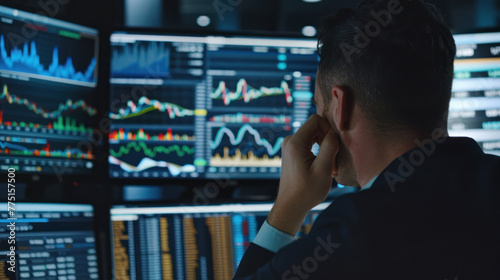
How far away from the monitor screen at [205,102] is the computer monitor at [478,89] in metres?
0.46

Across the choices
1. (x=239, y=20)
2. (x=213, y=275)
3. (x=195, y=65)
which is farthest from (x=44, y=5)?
(x=213, y=275)

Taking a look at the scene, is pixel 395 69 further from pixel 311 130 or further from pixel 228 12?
pixel 228 12

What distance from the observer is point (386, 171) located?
834 mm

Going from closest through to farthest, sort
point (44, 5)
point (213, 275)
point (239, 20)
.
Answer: point (44, 5) < point (213, 275) < point (239, 20)

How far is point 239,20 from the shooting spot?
6.05ft

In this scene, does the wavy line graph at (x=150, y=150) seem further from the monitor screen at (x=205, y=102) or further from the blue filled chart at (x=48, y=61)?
the blue filled chart at (x=48, y=61)

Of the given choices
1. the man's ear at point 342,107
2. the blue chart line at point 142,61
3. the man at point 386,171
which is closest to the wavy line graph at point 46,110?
the blue chart line at point 142,61

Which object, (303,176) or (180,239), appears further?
(180,239)

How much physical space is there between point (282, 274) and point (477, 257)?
277 millimetres

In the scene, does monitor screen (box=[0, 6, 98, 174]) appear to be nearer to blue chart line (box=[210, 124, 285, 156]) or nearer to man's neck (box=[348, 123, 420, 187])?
blue chart line (box=[210, 124, 285, 156])

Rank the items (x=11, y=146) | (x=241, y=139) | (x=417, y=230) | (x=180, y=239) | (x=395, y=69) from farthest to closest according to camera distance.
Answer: (x=241, y=139)
(x=180, y=239)
(x=11, y=146)
(x=395, y=69)
(x=417, y=230)

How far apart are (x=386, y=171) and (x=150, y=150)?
91cm

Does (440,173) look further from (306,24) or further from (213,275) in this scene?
(306,24)

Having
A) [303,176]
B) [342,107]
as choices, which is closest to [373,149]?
[342,107]
